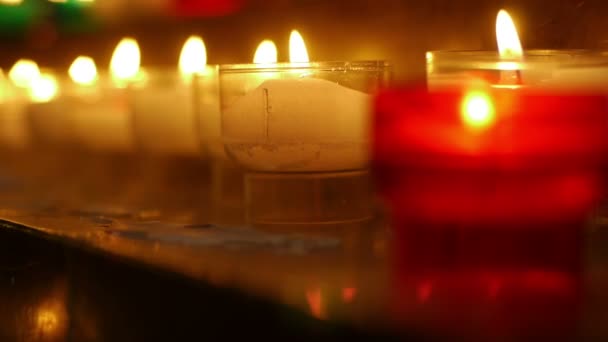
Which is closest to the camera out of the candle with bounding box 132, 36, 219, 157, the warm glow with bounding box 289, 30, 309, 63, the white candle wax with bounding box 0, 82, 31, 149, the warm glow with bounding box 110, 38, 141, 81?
the warm glow with bounding box 289, 30, 309, 63

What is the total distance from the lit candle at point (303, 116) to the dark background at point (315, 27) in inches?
8.2

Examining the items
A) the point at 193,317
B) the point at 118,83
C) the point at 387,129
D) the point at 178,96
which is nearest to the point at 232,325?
the point at 193,317

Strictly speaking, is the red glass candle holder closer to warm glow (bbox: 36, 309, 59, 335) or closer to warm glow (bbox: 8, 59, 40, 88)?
warm glow (bbox: 36, 309, 59, 335)

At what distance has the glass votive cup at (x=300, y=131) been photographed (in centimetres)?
74

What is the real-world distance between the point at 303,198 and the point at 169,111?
40 centimetres

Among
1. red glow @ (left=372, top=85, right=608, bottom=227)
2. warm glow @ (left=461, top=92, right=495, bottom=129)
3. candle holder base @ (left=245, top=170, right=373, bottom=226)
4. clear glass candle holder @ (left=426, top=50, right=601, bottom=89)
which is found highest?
clear glass candle holder @ (left=426, top=50, right=601, bottom=89)

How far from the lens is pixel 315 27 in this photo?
116cm

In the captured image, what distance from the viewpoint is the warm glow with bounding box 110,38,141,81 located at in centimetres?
121

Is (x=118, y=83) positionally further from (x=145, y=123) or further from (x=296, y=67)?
(x=296, y=67)

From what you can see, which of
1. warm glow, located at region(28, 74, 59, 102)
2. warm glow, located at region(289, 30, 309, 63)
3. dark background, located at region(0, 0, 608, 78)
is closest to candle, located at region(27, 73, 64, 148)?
warm glow, located at region(28, 74, 59, 102)

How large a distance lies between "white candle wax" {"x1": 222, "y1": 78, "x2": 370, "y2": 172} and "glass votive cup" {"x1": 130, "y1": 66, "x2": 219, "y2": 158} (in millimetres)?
337

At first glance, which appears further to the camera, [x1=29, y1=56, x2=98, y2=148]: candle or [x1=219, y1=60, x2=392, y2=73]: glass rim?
[x1=29, y1=56, x2=98, y2=148]: candle

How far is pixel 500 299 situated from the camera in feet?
1.60

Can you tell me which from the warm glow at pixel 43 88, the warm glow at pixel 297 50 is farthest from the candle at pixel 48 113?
the warm glow at pixel 297 50
